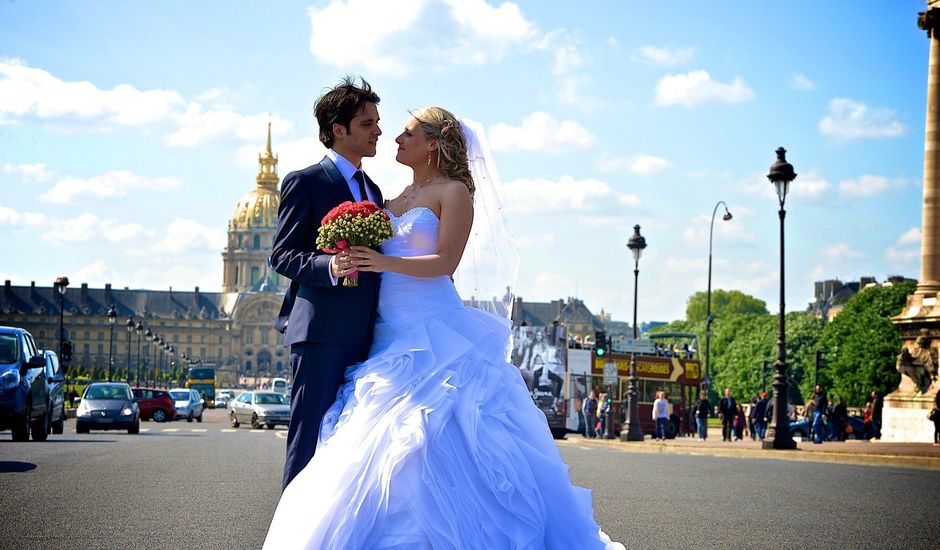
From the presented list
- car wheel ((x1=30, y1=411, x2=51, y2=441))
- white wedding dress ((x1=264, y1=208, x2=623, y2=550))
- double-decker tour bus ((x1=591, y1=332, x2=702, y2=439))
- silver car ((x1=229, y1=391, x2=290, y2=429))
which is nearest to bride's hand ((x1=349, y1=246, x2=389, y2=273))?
white wedding dress ((x1=264, y1=208, x2=623, y2=550))

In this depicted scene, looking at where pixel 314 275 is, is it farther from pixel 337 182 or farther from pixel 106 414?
pixel 106 414

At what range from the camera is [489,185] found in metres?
7.02

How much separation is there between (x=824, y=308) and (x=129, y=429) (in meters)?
163

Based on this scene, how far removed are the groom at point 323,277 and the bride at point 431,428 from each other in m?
0.08

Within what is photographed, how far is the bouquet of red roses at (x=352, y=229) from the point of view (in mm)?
5344

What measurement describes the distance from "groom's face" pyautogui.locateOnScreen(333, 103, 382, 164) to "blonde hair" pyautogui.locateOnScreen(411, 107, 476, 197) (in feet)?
0.73

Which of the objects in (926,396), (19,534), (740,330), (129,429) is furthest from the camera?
(740,330)

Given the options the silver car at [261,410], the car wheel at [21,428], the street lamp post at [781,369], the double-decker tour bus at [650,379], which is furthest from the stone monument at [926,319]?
the silver car at [261,410]

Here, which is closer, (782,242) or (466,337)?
(466,337)

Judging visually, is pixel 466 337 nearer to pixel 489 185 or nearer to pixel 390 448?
pixel 390 448

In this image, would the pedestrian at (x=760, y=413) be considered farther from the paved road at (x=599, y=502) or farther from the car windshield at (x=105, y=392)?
the paved road at (x=599, y=502)

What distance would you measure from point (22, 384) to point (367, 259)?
17.3m

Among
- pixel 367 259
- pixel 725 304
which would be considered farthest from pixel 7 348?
pixel 725 304

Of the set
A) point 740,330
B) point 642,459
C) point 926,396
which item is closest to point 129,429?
point 642,459
